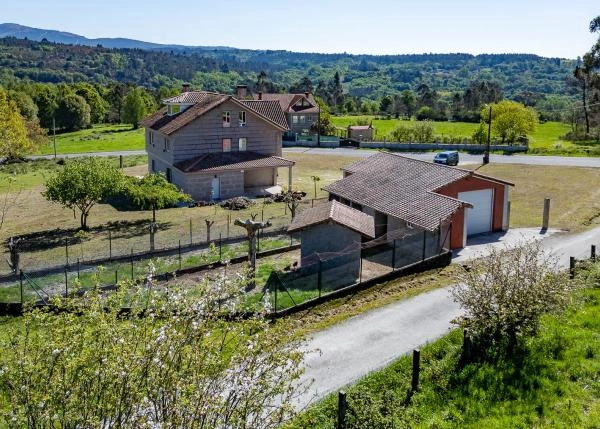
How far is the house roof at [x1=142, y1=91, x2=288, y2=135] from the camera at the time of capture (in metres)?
46.4

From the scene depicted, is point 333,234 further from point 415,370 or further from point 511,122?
point 511,122

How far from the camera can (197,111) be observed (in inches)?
1866

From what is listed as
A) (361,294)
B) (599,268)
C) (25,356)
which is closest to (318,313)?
(361,294)

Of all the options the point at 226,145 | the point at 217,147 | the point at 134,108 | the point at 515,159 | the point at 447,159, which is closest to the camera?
the point at 217,147

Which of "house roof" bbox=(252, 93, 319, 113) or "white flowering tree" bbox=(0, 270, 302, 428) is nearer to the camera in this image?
"white flowering tree" bbox=(0, 270, 302, 428)

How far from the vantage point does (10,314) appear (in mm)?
22031

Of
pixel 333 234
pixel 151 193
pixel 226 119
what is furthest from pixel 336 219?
pixel 226 119

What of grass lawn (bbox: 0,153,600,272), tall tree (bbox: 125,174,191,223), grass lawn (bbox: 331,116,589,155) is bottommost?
grass lawn (bbox: 0,153,600,272)

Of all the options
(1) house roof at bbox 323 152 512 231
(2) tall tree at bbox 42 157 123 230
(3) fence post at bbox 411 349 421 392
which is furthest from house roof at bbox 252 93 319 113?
(3) fence post at bbox 411 349 421 392

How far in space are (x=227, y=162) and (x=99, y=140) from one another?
4901cm

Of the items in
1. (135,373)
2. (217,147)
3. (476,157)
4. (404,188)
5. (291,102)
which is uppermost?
(291,102)

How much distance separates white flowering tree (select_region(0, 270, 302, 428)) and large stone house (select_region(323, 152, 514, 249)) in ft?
55.4

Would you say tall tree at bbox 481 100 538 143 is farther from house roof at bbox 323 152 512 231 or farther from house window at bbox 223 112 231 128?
house roof at bbox 323 152 512 231

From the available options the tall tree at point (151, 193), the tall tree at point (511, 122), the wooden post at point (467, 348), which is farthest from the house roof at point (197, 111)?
the wooden post at point (467, 348)
